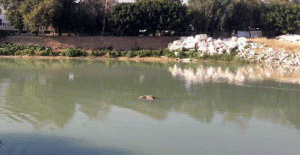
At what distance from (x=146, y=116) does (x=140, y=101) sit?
2.18 meters

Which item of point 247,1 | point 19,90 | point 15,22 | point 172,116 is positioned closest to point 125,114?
point 172,116

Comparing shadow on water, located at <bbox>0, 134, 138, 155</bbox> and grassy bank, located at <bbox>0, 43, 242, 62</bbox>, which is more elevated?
grassy bank, located at <bbox>0, 43, 242, 62</bbox>

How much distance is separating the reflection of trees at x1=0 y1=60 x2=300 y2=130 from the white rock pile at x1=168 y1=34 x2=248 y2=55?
13.0 meters

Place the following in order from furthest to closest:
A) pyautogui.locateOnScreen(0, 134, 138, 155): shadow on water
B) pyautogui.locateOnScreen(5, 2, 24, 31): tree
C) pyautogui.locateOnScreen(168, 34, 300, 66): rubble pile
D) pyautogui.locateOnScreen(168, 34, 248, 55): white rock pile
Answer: pyautogui.locateOnScreen(5, 2, 24, 31): tree < pyautogui.locateOnScreen(168, 34, 248, 55): white rock pile < pyautogui.locateOnScreen(168, 34, 300, 66): rubble pile < pyautogui.locateOnScreen(0, 134, 138, 155): shadow on water

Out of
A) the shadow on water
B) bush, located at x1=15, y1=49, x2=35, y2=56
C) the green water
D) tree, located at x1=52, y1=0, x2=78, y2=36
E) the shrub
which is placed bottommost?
the shadow on water

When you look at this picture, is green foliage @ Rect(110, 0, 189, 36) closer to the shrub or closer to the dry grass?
the shrub

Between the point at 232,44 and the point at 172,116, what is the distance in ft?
76.4

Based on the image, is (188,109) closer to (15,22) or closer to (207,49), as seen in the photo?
(207,49)

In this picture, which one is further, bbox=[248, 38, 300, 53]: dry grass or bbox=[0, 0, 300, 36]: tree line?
bbox=[0, 0, 300, 36]: tree line

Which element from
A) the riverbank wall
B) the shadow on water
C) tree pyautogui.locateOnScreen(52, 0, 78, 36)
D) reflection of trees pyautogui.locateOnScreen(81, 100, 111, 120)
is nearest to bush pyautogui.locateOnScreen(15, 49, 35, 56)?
the riverbank wall

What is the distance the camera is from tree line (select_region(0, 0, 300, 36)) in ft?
111

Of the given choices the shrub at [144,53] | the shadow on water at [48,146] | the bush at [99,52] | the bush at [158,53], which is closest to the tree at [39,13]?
the bush at [99,52]

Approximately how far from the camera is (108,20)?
3616 centimetres

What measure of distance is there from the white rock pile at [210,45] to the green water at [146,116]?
13731mm
